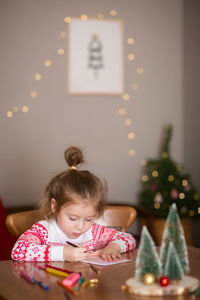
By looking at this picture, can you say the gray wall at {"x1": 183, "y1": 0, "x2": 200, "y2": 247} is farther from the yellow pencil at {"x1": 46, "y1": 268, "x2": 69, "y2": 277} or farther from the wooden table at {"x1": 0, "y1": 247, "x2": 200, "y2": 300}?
the yellow pencil at {"x1": 46, "y1": 268, "x2": 69, "y2": 277}

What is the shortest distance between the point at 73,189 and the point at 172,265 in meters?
0.67

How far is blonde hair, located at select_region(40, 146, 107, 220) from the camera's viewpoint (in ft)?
5.78

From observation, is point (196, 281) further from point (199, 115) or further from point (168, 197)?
point (199, 115)

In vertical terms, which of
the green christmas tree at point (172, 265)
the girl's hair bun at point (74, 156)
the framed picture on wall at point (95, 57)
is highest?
the framed picture on wall at point (95, 57)

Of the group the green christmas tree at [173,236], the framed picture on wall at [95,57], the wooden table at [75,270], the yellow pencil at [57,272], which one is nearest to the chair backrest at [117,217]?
the wooden table at [75,270]

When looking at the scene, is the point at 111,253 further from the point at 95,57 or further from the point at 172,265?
the point at 95,57

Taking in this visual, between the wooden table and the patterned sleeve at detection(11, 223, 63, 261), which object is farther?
the patterned sleeve at detection(11, 223, 63, 261)

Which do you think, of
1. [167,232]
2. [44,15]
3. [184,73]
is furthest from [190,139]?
[167,232]

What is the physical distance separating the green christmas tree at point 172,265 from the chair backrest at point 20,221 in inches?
38.2

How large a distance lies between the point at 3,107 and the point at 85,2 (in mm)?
1131

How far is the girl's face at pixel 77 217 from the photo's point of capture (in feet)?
5.65

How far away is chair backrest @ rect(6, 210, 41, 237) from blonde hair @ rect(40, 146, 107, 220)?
191 millimetres

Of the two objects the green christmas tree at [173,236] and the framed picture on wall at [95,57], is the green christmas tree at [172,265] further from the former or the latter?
the framed picture on wall at [95,57]

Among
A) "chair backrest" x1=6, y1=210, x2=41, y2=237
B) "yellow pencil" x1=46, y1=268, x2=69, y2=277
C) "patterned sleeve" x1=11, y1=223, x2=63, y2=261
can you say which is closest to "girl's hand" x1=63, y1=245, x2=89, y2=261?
"patterned sleeve" x1=11, y1=223, x2=63, y2=261
